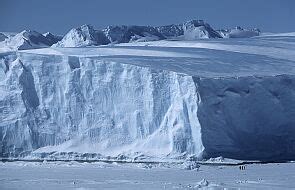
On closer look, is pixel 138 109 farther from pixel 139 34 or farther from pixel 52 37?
pixel 52 37

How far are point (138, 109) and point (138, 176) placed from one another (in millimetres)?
7263

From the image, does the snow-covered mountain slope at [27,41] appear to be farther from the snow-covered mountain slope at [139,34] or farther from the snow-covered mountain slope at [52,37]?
the snow-covered mountain slope at [139,34]

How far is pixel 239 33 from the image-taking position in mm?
65812

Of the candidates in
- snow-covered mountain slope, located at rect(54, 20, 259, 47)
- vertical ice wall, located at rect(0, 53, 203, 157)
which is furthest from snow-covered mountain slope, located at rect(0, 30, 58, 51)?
vertical ice wall, located at rect(0, 53, 203, 157)

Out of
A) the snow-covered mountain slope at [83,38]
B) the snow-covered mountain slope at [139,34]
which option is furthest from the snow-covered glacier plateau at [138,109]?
the snow-covered mountain slope at [83,38]

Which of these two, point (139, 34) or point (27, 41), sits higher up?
point (139, 34)

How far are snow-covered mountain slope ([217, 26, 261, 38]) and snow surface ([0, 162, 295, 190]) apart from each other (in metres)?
42.8

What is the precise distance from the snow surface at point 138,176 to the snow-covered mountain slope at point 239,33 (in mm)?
42830

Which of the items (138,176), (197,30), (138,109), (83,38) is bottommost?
(138,176)

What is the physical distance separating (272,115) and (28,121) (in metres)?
10.2

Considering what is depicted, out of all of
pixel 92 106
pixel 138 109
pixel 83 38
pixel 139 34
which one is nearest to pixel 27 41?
pixel 83 38

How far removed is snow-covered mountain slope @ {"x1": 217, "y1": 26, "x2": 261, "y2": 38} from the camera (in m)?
63.4

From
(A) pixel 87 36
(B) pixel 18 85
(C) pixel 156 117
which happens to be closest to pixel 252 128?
(C) pixel 156 117

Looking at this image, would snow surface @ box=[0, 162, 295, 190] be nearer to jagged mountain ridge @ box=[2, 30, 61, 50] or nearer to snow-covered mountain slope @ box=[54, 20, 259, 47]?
snow-covered mountain slope @ box=[54, 20, 259, 47]
